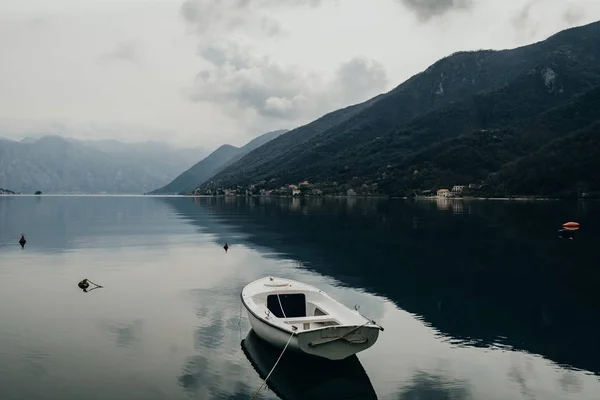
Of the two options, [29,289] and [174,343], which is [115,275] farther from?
[174,343]

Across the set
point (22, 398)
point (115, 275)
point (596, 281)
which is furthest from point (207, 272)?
point (596, 281)

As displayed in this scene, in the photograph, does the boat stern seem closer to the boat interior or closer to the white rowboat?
the white rowboat

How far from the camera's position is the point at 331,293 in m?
49.3

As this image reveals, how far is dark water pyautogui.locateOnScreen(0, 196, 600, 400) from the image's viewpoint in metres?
26.3

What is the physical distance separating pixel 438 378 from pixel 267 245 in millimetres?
65655

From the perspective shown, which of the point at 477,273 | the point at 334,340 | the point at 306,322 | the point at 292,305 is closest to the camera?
the point at 334,340

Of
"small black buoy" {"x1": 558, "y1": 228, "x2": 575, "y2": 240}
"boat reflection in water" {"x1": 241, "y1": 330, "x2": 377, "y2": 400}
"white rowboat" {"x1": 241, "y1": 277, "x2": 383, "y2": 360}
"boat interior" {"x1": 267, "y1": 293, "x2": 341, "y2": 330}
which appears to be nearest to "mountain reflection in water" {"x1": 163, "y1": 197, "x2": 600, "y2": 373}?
"small black buoy" {"x1": 558, "y1": 228, "x2": 575, "y2": 240}

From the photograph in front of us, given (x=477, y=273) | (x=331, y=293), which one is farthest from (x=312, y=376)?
(x=477, y=273)

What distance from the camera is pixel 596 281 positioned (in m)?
54.0

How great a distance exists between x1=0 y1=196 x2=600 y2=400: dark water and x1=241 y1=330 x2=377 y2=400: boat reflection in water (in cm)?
12

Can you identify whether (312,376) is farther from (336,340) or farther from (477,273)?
(477,273)

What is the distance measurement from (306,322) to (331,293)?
751 inches

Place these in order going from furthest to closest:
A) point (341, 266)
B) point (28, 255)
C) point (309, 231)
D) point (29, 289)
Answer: point (309, 231)
point (28, 255)
point (341, 266)
point (29, 289)

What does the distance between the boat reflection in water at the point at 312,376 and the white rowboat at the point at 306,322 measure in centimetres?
118
